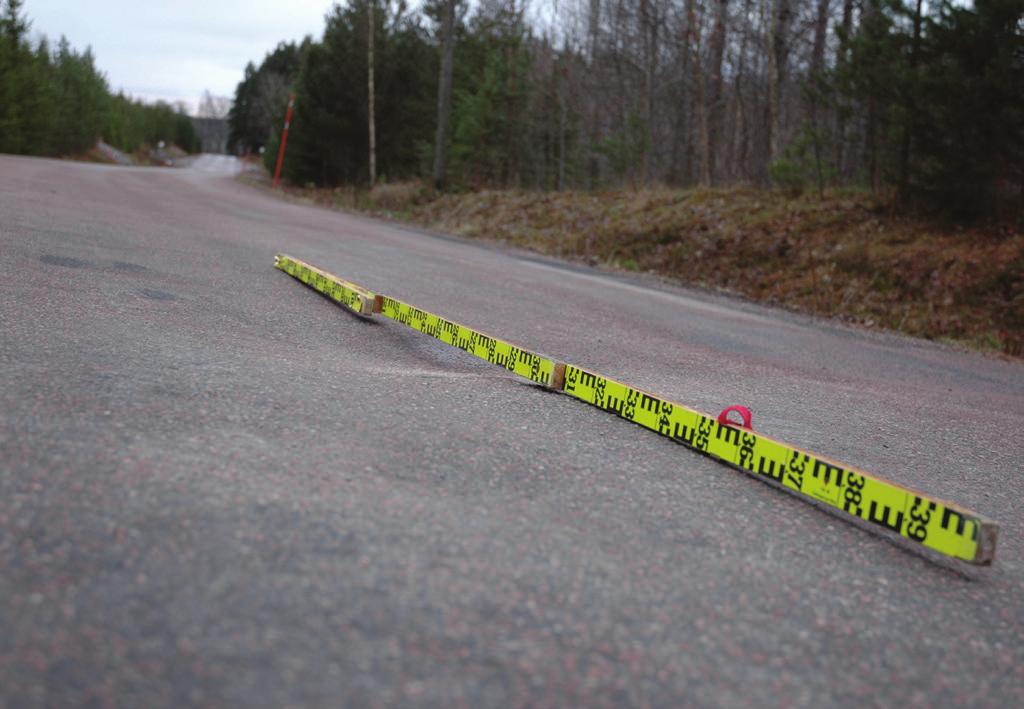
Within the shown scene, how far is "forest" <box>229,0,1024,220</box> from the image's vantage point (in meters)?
12.9

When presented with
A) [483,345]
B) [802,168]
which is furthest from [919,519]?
[802,168]

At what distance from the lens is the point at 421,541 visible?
8.41 ft

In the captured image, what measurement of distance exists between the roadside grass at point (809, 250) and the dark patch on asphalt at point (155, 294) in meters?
8.98

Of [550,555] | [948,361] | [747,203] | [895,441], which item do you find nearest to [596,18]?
[747,203]

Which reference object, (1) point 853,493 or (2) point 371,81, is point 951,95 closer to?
(1) point 853,493

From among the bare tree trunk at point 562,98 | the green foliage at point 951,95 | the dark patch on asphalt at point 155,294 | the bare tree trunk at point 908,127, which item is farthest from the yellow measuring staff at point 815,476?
the bare tree trunk at point 562,98

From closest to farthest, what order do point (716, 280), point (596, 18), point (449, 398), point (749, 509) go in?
1. point (749, 509)
2. point (449, 398)
3. point (716, 280)
4. point (596, 18)

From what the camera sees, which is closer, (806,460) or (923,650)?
(923,650)

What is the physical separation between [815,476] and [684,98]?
35.0 metres

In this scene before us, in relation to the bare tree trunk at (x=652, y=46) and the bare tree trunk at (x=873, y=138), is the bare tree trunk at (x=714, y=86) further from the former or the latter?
the bare tree trunk at (x=873, y=138)

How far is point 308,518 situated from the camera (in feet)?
8.53

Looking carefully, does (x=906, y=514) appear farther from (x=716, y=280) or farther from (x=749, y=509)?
(x=716, y=280)

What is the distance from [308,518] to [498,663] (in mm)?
858

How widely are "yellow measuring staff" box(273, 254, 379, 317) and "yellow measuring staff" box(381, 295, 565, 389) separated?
0.45ft
